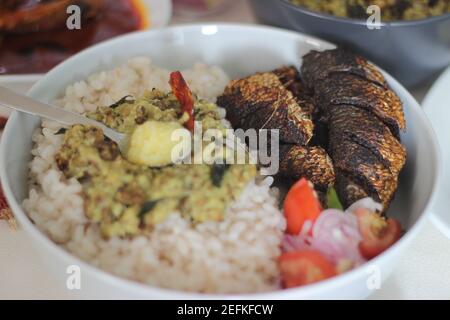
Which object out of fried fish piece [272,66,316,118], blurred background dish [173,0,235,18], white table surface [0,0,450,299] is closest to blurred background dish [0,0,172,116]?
blurred background dish [173,0,235,18]

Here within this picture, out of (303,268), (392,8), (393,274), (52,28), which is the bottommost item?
(393,274)

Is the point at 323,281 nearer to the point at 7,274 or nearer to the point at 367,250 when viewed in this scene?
the point at 367,250

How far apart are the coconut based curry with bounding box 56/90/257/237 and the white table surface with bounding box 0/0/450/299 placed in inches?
9.7

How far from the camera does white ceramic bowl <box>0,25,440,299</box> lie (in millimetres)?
1216

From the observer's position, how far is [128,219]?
Answer: 1310 mm

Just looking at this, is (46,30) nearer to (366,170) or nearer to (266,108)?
(266,108)

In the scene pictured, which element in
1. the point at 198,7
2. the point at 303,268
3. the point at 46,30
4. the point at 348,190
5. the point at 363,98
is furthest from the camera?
the point at 198,7

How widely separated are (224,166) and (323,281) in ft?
1.24

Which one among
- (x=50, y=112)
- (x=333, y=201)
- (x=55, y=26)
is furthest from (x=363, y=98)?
(x=55, y=26)

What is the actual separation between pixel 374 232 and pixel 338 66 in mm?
585

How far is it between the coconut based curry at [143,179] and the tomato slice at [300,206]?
4.5 inches

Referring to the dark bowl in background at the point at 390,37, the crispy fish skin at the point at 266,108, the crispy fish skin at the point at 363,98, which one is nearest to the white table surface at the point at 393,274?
the crispy fish skin at the point at 363,98

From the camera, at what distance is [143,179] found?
4.43 ft
